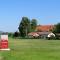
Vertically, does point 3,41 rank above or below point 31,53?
above

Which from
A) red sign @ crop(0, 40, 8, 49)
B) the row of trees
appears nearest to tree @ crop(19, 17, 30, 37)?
the row of trees

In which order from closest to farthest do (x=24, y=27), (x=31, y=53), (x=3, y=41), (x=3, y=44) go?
(x=31, y=53) → (x=3, y=41) → (x=3, y=44) → (x=24, y=27)

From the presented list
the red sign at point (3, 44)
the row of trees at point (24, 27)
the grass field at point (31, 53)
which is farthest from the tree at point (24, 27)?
the red sign at point (3, 44)

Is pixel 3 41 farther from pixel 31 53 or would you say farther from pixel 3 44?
pixel 31 53

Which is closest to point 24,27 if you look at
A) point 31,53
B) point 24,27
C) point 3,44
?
point 24,27

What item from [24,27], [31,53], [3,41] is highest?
[24,27]

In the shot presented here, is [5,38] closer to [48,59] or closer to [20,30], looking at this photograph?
[48,59]

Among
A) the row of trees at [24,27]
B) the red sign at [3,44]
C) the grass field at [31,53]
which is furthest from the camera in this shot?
the row of trees at [24,27]

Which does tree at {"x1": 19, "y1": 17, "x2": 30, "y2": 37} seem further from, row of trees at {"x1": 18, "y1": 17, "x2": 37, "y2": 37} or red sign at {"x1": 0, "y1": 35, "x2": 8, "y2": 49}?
red sign at {"x1": 0, "y1": 35, "x2": 8, "y2": 49}

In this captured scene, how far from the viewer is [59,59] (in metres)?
18.6

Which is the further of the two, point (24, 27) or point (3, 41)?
point (24, 27)

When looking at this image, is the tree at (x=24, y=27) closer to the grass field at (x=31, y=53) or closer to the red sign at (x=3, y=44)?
the grass field at (x=31, y=53)

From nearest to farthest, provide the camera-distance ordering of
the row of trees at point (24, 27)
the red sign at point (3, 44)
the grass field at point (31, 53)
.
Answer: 1. the grass field at point (31, 53)
2. the red sign at point (3, 44)
3. the row of trees at point (24, 27)

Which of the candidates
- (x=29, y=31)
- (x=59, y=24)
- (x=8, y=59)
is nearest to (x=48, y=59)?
(x=8, y=59)
